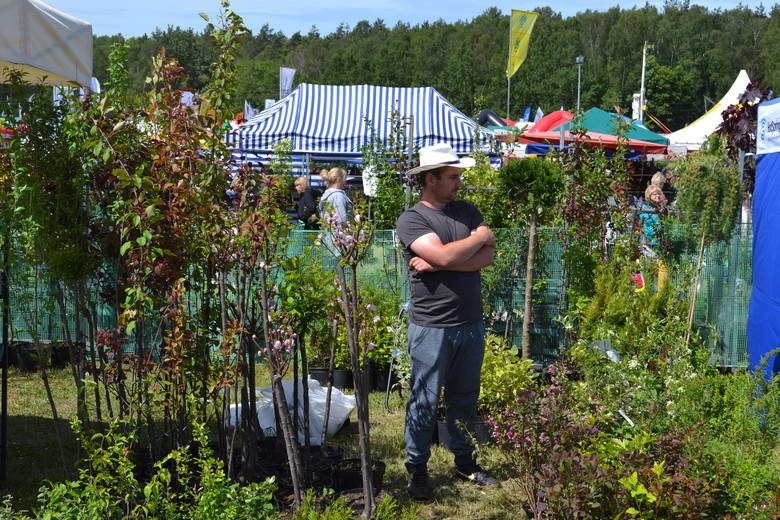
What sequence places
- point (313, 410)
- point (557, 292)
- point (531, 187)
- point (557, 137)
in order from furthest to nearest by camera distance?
1. point (557, 137)
2. point (557, 292)
3. point (531, 187)
4. point (313, 410)

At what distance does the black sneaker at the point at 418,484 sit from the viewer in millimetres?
4398

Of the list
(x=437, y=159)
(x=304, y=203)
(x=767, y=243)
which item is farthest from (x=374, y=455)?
(x=304, y=203)

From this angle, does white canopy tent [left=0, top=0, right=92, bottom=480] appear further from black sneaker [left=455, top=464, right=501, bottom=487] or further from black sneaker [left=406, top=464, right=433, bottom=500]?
black sneaker [left=455, top=464, right=501, bottom=487]

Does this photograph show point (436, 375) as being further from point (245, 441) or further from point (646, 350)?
point (646, 350)

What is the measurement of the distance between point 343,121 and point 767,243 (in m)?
11.6

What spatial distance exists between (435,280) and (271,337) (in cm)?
93

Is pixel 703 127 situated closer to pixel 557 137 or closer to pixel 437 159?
pixel 557 137

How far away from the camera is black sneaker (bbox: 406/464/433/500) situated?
440cm

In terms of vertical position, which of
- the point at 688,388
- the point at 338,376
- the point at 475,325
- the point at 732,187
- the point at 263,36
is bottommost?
the point at 338,376

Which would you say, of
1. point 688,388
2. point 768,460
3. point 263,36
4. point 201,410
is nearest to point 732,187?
point 688,388

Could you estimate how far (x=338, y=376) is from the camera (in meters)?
6.86

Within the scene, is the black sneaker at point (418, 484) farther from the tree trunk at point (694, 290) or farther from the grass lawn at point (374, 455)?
the tree trunk at point (694, 290)

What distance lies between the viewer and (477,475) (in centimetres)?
459

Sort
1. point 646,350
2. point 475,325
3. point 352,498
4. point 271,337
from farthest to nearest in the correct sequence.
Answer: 1. point 646,350
2. point 475,325
3. point 352,498
4. point 271,337
